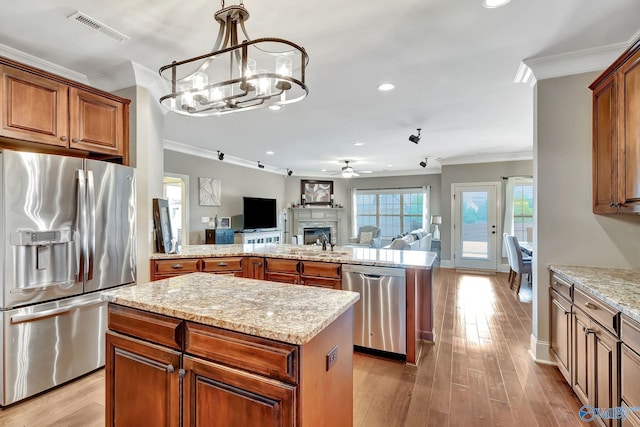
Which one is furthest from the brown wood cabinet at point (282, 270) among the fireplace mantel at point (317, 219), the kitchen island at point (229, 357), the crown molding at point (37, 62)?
the fireplace mantel at point (317, 219)

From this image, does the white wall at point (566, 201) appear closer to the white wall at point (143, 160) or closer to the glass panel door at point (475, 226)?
the white wall at point (143, 160)

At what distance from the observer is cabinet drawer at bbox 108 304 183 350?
135 cm

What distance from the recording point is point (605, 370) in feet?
5.54

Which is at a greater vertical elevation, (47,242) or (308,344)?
(47,242)

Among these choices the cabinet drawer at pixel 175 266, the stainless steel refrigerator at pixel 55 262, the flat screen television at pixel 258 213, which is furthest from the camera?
the flat screen television at pixel 258 213

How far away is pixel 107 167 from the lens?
2559 mm

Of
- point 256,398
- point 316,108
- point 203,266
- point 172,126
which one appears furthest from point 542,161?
point 172,126

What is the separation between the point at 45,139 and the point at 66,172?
31 centimetres

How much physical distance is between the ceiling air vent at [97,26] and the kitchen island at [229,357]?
184cm

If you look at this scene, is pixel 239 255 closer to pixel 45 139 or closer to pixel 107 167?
pixel 107 167

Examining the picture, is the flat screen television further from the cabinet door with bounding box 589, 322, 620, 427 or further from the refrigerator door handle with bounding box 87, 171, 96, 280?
the cabinet door with bounding box 589, 322, 620, 427

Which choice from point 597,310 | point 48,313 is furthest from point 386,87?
point 48,313

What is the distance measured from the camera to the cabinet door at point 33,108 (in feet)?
6.97

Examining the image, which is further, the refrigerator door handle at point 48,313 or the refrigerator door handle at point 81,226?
the refrigerator door handle at point 81,226
